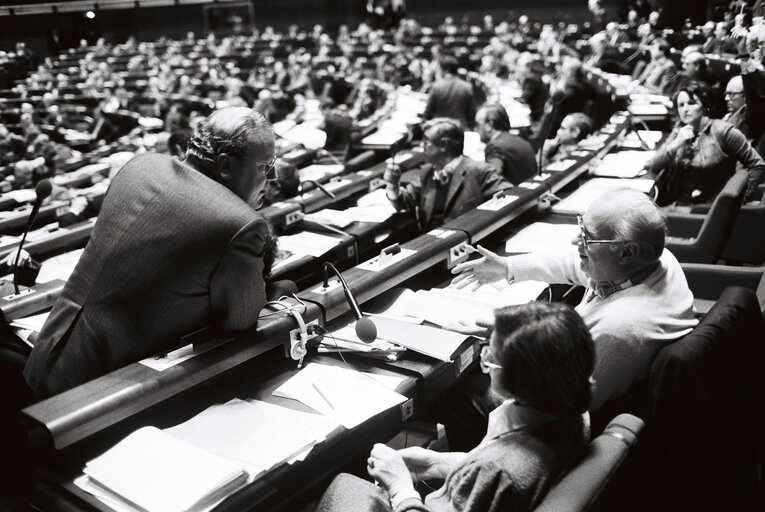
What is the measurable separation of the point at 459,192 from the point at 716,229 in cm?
125

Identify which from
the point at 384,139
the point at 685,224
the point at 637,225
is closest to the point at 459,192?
the point at 685,224

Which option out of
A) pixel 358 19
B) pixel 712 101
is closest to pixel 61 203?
pixel 712 101

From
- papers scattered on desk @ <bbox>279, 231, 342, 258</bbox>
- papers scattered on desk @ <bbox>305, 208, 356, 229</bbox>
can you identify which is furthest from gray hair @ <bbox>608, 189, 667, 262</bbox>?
papers scattered on desk @ <bbox>305, 208, 356, 229</bbox>

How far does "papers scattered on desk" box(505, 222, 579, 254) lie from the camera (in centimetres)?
272

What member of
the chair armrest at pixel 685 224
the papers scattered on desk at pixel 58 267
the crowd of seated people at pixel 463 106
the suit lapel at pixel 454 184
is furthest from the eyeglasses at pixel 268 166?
the chair armrest at pixel 685 224

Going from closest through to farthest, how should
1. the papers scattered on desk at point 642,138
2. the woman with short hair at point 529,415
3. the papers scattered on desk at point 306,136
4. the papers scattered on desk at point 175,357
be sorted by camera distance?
1. the woman with short hair at point 529,415
2. the papers scattered on desk at point 175,357
3. the papers scattered on desk at point 642,138
4. the papers scattered on desk at point 306,136

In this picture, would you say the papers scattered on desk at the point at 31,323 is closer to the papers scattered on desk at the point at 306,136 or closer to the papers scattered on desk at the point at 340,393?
the papers scattered on desk at the point at 340,393

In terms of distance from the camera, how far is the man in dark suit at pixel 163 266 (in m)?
1.65

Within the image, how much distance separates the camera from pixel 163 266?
165 cm

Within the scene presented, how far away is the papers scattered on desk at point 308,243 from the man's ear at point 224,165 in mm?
1166

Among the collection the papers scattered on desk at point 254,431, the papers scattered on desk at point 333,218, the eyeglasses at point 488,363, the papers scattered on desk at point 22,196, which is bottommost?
the papers scattered on desk at point 22,196

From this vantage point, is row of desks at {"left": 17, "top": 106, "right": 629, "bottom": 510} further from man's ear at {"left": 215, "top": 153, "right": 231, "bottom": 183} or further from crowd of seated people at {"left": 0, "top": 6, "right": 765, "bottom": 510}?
man's ear at {"left": 215, "top": 153, "right": 231, "bottom": 183}

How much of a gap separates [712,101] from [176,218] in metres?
3.63

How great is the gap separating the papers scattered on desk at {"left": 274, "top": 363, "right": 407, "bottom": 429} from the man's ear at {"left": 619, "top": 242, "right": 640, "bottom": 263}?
695 millimetres
